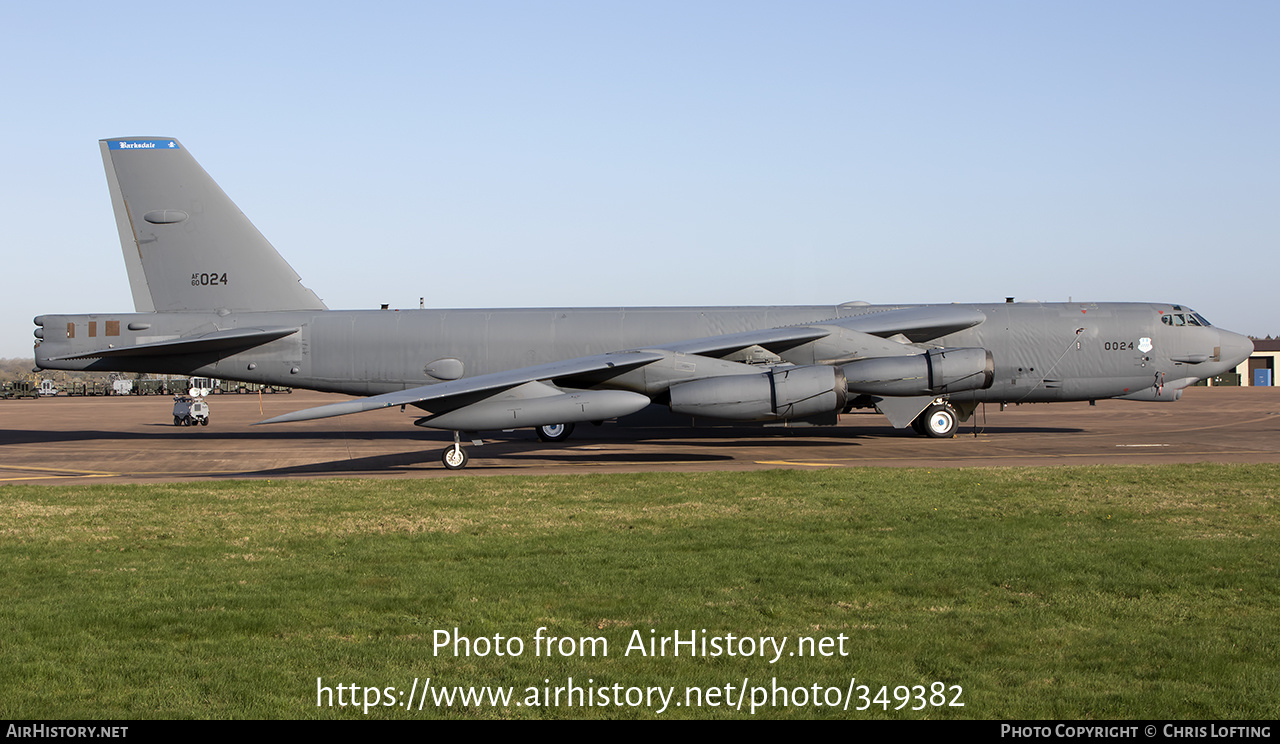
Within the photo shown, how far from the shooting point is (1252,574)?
8.29 m

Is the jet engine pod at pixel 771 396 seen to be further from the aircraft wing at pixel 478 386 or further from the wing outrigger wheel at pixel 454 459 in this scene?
the wing outrigger wheel at pixel 454 459

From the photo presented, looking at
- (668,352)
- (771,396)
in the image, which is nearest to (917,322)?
(771,396)

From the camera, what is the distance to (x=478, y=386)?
60.2 feet

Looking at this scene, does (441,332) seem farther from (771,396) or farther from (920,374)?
(920,374)

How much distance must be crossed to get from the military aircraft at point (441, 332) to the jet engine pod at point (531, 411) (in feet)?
15.5

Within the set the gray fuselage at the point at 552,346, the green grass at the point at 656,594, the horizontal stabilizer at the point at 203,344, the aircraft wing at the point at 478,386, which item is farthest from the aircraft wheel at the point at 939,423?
the horizontal stabilizer at the point at 203,344

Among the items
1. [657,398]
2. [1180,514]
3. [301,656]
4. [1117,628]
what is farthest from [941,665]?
[657,398]

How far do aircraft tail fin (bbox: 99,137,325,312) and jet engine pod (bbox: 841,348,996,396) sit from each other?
1462 cm

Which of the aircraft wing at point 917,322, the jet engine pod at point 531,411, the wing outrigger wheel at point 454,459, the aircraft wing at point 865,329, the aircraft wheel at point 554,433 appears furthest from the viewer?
the aircraft wheel at point 554,433

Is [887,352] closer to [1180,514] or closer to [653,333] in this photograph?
[653,333]

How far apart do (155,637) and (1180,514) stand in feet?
34.6

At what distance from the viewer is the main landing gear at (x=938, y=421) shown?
2445 centimetres

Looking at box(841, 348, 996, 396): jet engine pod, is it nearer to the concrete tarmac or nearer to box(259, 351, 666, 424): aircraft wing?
the concrete tarmac

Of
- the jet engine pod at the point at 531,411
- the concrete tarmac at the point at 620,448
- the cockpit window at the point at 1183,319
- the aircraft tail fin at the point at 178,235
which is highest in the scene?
the aircraft tail fin at the point at 178,235
